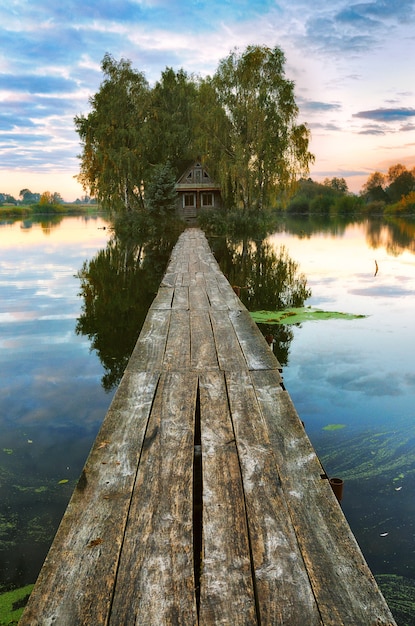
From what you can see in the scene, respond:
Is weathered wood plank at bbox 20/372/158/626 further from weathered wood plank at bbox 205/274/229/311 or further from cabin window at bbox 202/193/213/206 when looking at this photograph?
cabin window at bbox 202/193/213/206

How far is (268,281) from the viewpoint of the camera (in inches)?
523

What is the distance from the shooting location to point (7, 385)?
6.07m

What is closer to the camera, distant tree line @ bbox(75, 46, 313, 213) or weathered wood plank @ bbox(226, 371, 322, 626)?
weathered wood plank @ bbox(226, 371, 322, 626)

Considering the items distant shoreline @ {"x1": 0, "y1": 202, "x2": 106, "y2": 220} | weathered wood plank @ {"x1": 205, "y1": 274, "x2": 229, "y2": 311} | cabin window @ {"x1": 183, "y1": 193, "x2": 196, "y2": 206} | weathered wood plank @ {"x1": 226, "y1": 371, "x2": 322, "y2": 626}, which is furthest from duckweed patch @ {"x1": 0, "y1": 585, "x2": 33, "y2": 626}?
distant shoreline @ {"x1": 0, "y1": 202, "x2": 106, "y2": 220}

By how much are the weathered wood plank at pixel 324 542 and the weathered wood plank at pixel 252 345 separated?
1.32m

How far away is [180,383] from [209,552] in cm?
196

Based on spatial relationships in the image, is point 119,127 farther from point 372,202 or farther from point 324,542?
point 372,202

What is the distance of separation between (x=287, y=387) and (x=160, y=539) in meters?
4.02

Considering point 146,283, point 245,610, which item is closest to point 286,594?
point 245,610

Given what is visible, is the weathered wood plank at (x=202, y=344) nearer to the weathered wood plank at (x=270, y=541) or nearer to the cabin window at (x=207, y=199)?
the weathered wood plank at (x=270, y=541)

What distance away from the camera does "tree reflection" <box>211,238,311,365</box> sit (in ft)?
27.0

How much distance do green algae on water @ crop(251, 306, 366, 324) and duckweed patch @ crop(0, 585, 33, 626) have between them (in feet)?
21.1

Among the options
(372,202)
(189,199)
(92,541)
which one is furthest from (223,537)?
(372,202)

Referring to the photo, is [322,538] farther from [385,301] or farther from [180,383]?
[385,301]
